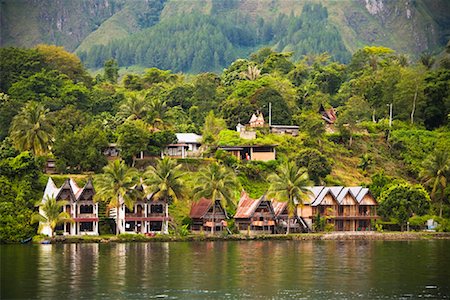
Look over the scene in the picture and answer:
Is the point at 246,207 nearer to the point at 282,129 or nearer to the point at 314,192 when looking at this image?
the point at 314,192

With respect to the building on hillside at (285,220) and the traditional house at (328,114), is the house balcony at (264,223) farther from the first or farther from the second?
the traditional house at (328,114)

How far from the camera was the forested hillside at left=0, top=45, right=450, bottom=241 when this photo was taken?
364ft

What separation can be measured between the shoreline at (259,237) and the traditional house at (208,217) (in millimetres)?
2817

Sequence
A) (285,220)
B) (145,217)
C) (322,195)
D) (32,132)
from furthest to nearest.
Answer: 1. (322,195)
2. (285,220)
3. (32,132)
4. (145,217)

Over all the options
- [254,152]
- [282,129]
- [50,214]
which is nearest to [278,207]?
[254,152]

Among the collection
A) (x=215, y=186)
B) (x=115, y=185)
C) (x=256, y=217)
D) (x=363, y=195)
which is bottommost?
(x=256, y=217)

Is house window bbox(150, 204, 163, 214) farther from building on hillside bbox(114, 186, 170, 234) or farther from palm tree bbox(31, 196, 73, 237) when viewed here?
palm tree bbox(31, 196, 73, 237)

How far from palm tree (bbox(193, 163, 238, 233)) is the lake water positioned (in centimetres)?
822

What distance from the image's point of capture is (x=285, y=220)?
110625 mm

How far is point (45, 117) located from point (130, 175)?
1667 centimetres

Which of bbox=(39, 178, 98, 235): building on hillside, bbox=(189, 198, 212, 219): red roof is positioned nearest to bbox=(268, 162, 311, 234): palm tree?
bbox=(189, 198, 212, 219): red roof

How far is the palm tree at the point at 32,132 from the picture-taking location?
4348 inches

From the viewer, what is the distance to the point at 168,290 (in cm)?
6325

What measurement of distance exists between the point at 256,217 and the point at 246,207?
Result: 1.89m
